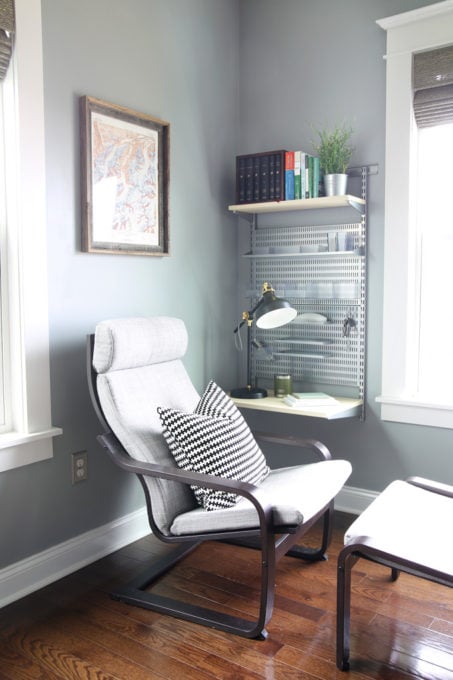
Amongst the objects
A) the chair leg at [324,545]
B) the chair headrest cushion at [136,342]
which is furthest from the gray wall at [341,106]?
the chair headrest cushion at [136,342]

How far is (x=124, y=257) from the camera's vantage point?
9.24 ft

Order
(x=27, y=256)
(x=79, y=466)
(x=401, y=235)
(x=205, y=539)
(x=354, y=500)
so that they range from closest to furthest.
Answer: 1. (x=205, y=539)
2. (x=27, y=256)
3. (x=79, y=466)
4. (x=401, y=235)
5. (x=354, y=500)

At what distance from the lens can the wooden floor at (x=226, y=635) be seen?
1944 mm

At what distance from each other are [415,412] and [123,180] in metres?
1.75

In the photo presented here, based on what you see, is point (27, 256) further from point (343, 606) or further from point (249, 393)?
point (343, 606)

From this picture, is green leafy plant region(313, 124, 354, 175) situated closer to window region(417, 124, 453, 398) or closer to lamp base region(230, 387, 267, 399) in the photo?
window region(417, 124, 453, 398)

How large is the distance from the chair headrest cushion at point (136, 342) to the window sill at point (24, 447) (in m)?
0.34

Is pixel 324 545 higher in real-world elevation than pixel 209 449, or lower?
lower

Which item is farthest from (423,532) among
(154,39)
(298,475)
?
(154,39)

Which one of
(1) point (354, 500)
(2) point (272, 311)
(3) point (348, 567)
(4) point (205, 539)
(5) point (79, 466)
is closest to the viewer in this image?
(3) point (348, 567)

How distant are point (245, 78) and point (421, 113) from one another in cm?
106

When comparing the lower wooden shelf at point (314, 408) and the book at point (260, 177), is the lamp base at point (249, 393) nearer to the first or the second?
the lower wooden shelf at point (314, 408)

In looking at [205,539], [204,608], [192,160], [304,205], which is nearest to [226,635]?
[204,608]

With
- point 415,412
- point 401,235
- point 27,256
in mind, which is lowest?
point 415,412
